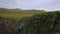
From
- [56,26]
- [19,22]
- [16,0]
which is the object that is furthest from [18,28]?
[16,0]

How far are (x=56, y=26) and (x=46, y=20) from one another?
11 centimetres

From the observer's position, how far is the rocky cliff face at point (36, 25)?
1.14m

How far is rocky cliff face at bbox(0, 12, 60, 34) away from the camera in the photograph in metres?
1.14

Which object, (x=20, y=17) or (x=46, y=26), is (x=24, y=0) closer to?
(x=20, y=17)

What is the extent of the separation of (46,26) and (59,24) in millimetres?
123

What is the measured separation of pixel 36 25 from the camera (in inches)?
45.1

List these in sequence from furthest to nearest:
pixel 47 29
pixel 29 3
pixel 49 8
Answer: pixel 29 3 → pixel 49 8 → pixel 47 29

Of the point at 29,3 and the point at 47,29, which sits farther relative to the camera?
the point at 29,3

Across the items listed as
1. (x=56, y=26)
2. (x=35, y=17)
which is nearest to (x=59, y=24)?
(x=56, y=26)

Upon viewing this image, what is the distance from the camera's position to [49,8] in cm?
150

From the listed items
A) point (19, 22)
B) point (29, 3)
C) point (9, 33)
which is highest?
point (29, 3)

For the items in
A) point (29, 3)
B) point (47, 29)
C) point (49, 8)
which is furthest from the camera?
point (29, 3)

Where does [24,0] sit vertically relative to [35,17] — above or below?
above

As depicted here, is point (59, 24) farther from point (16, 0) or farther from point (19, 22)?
point (16, 0)
